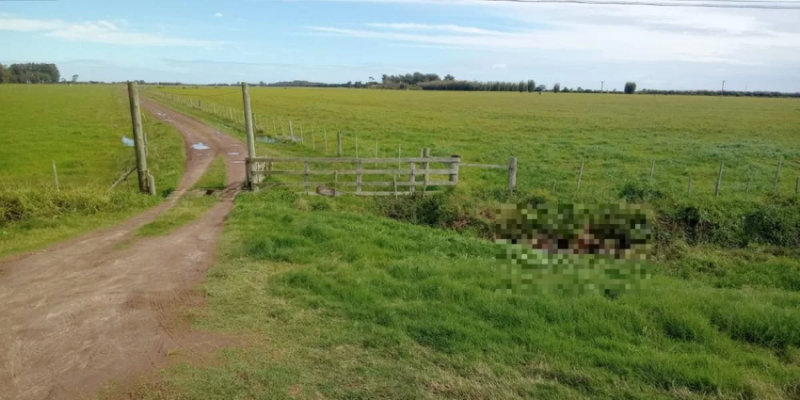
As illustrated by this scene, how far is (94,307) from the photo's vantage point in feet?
23.7

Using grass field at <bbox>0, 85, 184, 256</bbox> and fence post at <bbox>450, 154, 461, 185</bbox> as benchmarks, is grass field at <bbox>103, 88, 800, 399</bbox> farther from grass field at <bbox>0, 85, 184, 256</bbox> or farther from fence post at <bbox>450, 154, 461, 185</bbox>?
fence post at <bbox>450, 154, 461, 185</bbox>

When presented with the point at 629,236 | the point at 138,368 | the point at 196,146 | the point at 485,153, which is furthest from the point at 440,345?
the point at 196,146

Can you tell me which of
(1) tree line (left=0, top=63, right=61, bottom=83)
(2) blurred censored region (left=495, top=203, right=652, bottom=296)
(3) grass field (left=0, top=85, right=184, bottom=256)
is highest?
(1) tree line (left=0, top=63, right=61, bottom=83)

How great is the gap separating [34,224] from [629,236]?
12458 millimetres

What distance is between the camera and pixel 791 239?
43.2ft

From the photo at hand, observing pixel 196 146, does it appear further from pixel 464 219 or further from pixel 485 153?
pixel 464 219

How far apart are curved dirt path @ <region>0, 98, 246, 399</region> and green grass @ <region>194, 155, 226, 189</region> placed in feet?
15.3

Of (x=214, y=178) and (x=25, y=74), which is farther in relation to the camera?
(x=25, y=74)

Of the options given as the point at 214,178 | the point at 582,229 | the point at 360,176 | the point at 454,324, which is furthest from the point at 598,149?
the point at 454,324

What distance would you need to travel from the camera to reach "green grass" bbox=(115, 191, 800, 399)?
17.2 ft

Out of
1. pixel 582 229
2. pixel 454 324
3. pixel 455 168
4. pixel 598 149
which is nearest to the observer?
pixel 454 324

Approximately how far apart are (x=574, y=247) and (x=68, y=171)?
20897 mm

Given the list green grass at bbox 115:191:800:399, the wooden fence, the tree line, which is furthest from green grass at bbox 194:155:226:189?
the tree line

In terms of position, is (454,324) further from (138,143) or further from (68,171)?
(68,171)
